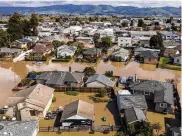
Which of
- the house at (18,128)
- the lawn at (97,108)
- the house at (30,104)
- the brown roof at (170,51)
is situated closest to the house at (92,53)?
the brown roof at (170,51)

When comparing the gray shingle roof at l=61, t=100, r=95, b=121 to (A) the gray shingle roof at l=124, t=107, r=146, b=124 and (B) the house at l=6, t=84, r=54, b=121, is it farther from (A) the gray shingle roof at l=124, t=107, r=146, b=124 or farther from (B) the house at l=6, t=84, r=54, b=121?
(A) the gray shingle roof at l=124, t=107, r=146, b=124

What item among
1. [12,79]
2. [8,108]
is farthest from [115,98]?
[12,79]

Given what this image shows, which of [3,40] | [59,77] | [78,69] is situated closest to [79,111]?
[59,77]

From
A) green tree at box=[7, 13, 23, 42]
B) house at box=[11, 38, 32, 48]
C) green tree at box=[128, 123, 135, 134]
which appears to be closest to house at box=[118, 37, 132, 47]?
house at box=[11, 38, 32, 48]

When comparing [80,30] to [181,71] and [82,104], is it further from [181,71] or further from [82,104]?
[82,104]

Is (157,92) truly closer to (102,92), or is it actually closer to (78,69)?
(102,92)

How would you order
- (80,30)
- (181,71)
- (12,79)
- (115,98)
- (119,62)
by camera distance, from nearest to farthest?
(115,98) < (12,79) < (181,71) < (119,62) < (80,30)
